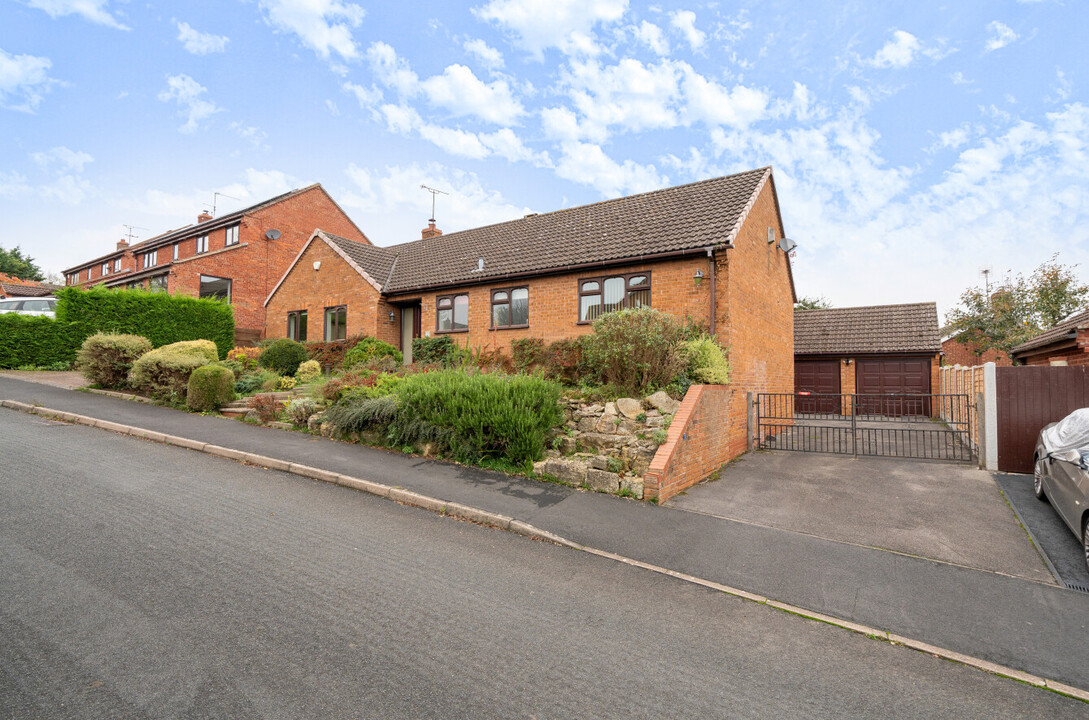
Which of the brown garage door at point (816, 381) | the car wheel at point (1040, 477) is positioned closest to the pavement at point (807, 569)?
the car wheel at point (1040, 477)

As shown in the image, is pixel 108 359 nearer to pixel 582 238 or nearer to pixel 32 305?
pixel 32 305

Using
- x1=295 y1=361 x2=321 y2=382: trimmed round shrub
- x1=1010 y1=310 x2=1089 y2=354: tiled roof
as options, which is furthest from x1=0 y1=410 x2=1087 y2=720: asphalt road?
x1=1010 y1=310 x2=1089 y2=354: tiled roof

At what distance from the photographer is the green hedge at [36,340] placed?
1598 centimetres

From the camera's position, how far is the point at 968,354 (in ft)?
87.2

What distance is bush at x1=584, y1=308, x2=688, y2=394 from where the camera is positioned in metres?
8.84

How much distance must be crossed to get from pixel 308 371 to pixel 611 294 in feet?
33.3

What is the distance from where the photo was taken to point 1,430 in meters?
8.39

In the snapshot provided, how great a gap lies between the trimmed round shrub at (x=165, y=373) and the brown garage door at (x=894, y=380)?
22.4m

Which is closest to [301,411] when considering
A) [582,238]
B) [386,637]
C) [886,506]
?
[386,637]

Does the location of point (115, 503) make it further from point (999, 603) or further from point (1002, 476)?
point (1002, 476)

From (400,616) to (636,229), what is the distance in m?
11.8

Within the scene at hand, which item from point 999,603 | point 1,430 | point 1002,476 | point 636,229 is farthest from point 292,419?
point 1002,476

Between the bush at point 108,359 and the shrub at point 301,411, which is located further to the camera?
the bush at point 108,359

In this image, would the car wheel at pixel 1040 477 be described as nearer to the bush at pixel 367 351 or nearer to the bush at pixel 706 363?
the bush at pixel 706 363
